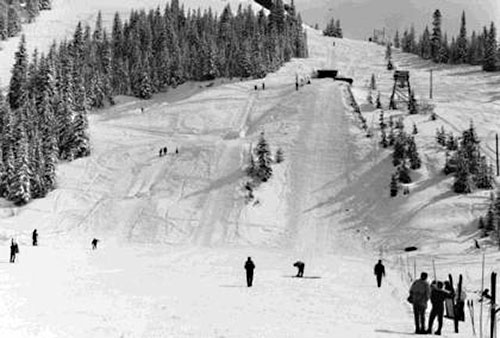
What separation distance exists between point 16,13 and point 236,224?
430ft

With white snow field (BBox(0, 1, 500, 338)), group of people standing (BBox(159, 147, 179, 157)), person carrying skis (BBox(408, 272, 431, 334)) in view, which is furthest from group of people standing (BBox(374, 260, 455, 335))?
group of people standing (BBox(159, 147, 179, 157))

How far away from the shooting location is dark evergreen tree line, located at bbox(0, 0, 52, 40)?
154m

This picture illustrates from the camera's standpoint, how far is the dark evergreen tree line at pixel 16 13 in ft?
504

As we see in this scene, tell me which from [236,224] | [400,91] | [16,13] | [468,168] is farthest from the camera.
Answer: [16,13]

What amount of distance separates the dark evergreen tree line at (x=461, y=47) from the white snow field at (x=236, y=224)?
29.5ft

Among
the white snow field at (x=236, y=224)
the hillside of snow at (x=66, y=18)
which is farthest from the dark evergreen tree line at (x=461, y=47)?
the hillside of snow at (x=66, y=18)

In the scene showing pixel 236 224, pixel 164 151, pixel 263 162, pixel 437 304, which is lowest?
pixel 236 224

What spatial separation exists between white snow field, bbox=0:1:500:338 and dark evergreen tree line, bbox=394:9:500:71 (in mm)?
9000

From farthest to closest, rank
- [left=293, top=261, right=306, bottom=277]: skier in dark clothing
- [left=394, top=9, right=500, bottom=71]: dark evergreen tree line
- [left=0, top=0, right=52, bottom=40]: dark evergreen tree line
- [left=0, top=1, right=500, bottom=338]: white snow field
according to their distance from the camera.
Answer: [left=0, top=0, right=52, bottom=40]: dark evergreen tree line → [left=394, top=9, right=500, bottom=71]: dark evergreen tree line → [left=293, top=261, right=306, bottom=277]: skier in dark clothing → [left=0, top=1, right=500, bottom=338]: white snow field

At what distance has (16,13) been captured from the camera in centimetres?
16350

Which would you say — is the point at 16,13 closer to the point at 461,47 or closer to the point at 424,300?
the point at 461,47

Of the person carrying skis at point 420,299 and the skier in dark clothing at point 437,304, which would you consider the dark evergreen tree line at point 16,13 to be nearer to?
the person carrying skis at point 420,299

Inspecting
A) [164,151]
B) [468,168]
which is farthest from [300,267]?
[164,151]

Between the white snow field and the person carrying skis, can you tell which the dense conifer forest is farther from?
the person carrying skis
